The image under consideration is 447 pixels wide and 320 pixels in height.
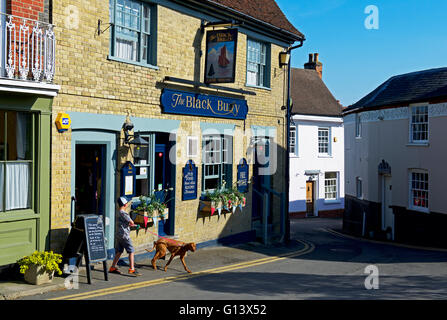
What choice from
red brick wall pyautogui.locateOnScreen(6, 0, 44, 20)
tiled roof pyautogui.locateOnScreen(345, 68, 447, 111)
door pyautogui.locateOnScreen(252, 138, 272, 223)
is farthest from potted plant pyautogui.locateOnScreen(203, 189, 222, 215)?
tiled roof pyautogui.locateOnScreen(345, 68, 447, 111)

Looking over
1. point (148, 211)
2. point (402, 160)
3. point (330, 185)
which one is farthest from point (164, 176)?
point (330, 185)

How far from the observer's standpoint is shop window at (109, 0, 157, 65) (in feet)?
37.7

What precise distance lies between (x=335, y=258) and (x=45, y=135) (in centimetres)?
954

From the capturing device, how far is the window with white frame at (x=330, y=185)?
3319 cm

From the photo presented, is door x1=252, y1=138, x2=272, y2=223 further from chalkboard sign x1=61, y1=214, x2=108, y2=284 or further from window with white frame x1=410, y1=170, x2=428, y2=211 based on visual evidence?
chalkboard sign x1=61, y1=214, x2=108, y2=284

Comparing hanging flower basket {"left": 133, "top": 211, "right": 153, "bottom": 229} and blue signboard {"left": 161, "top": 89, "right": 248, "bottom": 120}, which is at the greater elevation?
blue signboard {"left": 161, "top": 89, "right": 248, "bottom": 120}

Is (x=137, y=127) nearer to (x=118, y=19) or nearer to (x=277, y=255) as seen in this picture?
(x=118, y=19)

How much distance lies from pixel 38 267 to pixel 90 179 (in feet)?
10.1

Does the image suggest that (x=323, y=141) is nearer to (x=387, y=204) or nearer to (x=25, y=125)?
(x=387, y=204)

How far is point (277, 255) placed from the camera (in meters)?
14.8

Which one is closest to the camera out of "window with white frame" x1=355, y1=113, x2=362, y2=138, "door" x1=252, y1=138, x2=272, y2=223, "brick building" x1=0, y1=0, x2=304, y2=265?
"brick building" x1=0, y1=0, x2=304, y2=265

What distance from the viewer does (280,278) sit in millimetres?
11172

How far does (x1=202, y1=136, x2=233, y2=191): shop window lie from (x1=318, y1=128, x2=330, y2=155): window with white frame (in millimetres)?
18178

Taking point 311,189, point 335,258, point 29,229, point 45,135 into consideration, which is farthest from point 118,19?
point 311,189
